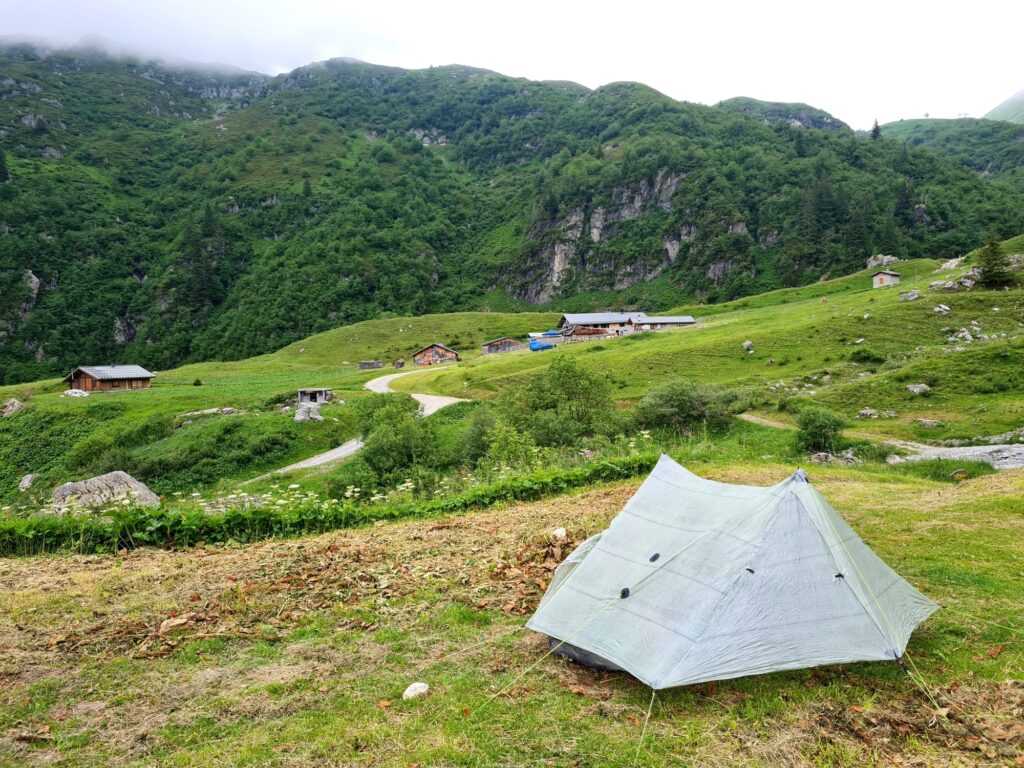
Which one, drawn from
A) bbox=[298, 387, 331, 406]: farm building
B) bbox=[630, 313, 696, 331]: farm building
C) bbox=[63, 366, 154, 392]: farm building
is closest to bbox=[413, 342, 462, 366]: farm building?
bbox=[630, 313, 696, 331]: farm building

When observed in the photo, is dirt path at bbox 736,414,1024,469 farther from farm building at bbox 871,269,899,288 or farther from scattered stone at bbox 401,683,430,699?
farm building at bbox 871,269,899,288

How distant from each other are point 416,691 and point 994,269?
79.0m

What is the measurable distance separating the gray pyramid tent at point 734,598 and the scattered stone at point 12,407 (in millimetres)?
76479

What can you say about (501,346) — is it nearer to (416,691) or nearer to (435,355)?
(435,355)

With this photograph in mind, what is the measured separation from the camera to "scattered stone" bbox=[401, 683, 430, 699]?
7617mm

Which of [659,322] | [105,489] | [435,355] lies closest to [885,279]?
[659,322]

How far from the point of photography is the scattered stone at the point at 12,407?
6207 centimetres

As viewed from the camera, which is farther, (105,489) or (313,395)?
(313,395)

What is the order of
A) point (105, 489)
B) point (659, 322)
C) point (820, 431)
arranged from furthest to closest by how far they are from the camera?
point (659, 322)
point (820, 431)
point (105, 489)

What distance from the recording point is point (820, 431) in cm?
3106

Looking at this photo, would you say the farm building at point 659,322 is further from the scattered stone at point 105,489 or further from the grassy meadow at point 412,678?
the grassy meadow at point 412,678

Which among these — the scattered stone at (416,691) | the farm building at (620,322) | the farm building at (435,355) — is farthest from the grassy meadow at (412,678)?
the farm building at (435,355)

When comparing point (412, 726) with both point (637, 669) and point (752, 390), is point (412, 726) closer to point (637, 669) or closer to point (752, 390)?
point (637, 669)

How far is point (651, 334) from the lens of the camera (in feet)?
277
